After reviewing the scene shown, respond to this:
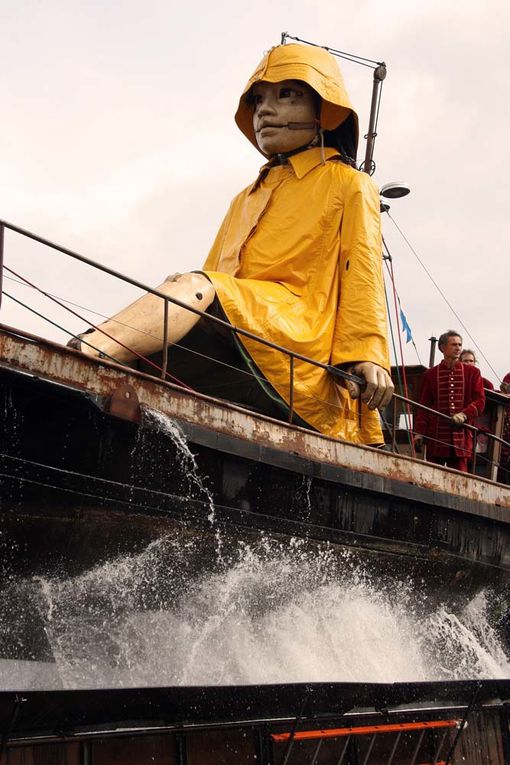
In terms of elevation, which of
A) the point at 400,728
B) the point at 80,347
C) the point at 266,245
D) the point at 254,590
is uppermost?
the point at 266,245

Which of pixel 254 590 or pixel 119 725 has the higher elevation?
pixel 254 590

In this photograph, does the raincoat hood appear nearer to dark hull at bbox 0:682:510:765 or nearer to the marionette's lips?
the marionette's lips

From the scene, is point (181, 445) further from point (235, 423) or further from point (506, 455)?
point (506, 455)

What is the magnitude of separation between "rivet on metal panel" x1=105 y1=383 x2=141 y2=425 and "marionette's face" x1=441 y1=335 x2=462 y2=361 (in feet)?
15.2

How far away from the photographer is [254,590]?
7.46 metres

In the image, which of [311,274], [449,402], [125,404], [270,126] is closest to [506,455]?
[449,402]

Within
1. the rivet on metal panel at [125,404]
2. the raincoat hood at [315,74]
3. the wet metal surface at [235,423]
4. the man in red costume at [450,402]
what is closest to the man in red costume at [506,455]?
the man in red costume at [450,402]

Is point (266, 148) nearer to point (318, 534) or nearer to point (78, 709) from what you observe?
point (318, 534)

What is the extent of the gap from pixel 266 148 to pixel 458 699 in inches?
192

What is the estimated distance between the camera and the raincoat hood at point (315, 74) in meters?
9.35

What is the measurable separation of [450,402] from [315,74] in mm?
3229

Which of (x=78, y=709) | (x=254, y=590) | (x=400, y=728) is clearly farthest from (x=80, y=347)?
(x=400, y=728)

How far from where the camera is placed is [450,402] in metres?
10.5

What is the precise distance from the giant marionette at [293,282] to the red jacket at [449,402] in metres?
1.47
